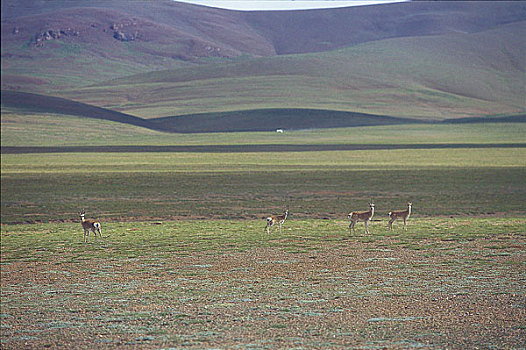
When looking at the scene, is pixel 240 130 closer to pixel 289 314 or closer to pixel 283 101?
pixel 283 101

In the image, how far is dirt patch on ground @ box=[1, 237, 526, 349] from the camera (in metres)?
11.0

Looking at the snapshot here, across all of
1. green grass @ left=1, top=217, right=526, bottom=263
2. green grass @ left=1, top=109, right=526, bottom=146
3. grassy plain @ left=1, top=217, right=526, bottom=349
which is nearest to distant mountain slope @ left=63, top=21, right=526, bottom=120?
green grass @ left=1, top=109, right=526, bottom=146

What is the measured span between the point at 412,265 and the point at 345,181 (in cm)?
2564

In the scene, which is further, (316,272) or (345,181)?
(345,181)

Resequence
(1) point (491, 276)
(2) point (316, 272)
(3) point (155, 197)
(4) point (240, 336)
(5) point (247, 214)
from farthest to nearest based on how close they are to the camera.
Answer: (3) point (155, 197) → (5) point (247, 214) → (2) point (316, 272) → (1) point (491, 276) → (4) point (240, 336)

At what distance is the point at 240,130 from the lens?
119062 mm

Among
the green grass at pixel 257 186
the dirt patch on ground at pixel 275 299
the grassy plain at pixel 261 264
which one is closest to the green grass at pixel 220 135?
the green grass at pixel 257 186

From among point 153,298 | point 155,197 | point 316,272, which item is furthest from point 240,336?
point 155,197

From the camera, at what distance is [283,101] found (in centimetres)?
15025

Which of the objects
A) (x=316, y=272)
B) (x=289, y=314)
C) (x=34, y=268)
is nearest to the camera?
(x=289, y=314)

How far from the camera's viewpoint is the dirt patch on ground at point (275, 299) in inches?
433

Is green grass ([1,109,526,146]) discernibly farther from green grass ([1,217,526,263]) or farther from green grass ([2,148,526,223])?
green grass ([1,217,526,263])

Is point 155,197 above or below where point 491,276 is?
below

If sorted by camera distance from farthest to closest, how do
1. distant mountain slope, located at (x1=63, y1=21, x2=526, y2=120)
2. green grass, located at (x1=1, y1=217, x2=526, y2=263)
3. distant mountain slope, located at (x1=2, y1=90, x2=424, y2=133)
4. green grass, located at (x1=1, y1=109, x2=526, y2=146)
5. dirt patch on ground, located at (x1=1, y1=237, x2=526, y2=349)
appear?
1. distant mountain slope, located at (x1=63, y1=21, x2=526, y2=120)
2. distant mountain slope, located at (x1=2, y1=90, x2=424, y2=133)
3. green grass, located at (x1=1, y1=109, x2=526, y2=146)
4. green grass, located at (x1=1, y1=217, x2=526, y2=263)
5. dirt patch on ground, located at (x1=1, y1=237, x2=526, y2=349)
